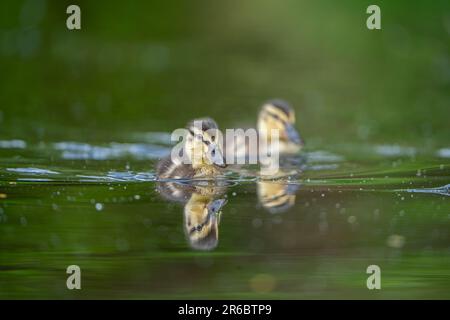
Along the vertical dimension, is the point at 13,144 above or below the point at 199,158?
above

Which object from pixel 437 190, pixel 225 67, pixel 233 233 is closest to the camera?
pixel 233 233

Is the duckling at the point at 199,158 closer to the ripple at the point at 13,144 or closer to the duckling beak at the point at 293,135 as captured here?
the ripple at the point at 13,144

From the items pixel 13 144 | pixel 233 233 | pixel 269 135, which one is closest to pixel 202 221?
pixel 233 233

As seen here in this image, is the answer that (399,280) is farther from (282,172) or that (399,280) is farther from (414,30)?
(414,30)

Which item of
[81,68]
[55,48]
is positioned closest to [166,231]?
[81,68]

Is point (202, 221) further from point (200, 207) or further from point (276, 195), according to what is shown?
point (276, 195)

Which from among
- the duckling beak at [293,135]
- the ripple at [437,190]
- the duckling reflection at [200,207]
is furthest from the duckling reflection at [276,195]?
the duckling beak at [293,135]

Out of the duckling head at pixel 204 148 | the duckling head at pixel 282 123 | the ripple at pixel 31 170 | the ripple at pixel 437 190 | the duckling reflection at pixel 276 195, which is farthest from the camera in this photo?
the duckling head at pixel 282 123
